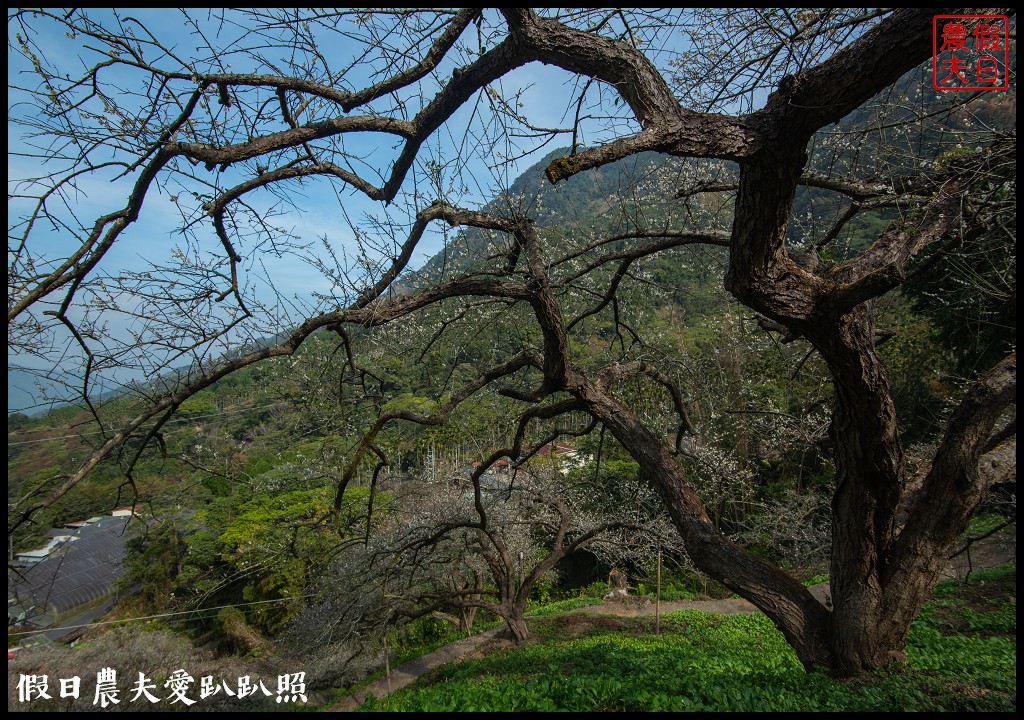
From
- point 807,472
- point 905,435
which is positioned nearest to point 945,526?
point 905,435

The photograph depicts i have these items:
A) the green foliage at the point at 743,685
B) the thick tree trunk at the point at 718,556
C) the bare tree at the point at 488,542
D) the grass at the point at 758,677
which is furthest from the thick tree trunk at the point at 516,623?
the thick tree trunk at the point at 718,556

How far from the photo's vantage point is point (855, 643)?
2.90 metres

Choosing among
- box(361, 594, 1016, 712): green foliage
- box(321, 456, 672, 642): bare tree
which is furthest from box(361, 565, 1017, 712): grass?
box(321, 456, 672, 642): bare tree

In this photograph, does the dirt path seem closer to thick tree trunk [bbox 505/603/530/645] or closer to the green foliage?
thick tree trunk [bbox 505/603/530/645]

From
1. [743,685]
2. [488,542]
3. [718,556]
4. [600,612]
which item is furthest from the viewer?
[600,612]

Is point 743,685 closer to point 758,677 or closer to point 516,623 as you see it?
point 758,677

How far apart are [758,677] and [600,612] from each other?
26.8 ft

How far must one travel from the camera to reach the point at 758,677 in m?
3.36

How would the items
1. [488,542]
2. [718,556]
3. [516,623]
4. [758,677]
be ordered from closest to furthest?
[718,556]
[758,677]
[516,623]
[488,542]

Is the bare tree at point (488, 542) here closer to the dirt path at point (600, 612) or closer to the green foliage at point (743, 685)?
the dirt path at point (600, 612)

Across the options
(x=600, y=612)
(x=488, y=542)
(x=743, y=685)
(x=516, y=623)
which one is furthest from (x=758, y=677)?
(x=600, y=612)

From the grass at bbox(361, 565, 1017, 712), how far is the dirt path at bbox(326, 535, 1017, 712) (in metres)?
1.42

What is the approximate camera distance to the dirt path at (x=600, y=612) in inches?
320

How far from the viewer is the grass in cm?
261
